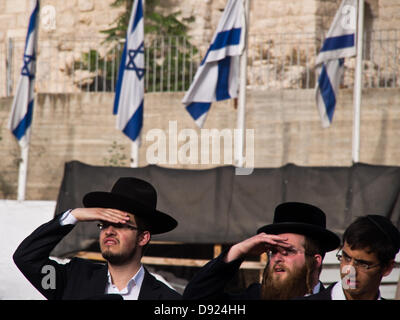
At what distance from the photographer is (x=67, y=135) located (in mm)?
14859

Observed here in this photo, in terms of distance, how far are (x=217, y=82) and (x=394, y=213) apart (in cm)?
406

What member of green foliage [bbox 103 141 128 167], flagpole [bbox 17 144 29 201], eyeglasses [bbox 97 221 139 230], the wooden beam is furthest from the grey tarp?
eyeglasses [bbox 97 221 139 230]

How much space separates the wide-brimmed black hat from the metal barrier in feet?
35.8

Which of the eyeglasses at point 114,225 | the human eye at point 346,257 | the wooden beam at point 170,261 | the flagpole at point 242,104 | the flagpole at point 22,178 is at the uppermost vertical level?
the flagpole at point 242,104

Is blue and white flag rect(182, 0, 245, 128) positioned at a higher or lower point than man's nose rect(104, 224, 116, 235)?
higher

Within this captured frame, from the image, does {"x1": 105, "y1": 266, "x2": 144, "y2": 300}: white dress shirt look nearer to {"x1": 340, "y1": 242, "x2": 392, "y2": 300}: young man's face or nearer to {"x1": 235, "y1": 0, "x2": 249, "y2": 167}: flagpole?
{"x1": 340, "y1": 242, "x2": 392, "y2": 300}: young man's face

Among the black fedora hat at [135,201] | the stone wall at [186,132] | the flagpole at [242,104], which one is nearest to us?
the black fedora hat at [135,201]

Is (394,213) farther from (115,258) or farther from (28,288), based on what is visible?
(115,258)

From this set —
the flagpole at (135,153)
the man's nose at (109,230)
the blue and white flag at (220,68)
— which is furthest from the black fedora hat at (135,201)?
the flagpole at (135,153)

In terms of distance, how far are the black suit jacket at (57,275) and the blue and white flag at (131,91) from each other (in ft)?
27.8

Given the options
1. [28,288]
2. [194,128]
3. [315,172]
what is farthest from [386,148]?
[28,288]

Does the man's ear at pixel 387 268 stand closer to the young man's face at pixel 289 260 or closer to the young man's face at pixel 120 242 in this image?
the young man's face at pixel 289 260

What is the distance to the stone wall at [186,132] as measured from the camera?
1370 cm

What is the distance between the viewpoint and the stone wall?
13695 millimetres
